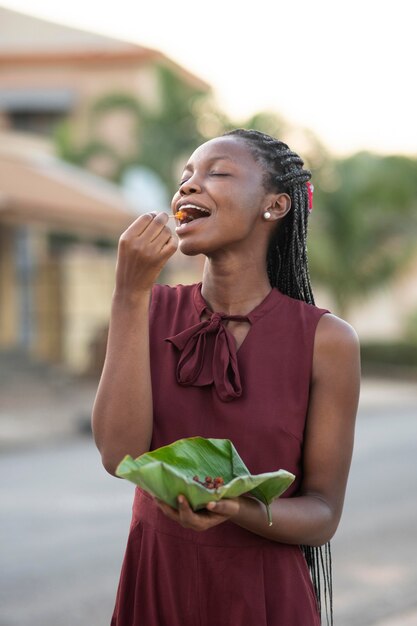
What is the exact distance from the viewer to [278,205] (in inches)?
85.6

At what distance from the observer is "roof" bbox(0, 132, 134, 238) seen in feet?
50.6

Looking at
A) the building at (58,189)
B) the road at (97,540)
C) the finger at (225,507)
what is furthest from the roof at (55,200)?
the finger at (225,507)

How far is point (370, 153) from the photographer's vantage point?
22.5m

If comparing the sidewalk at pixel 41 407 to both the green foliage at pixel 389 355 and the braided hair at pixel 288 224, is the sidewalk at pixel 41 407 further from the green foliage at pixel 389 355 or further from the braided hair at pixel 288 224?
the braided hair at pixel 288 224

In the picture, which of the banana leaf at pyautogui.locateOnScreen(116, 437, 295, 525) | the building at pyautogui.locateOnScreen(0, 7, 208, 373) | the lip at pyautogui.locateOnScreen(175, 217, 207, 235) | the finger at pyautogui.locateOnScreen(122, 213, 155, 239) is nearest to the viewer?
the banana leaf at pyautogui.locateOnScreen(116, 437, 295, 525)

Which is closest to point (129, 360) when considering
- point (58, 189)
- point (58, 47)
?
point (58, 189)

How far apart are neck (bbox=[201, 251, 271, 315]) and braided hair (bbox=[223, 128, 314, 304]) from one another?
0.11 m

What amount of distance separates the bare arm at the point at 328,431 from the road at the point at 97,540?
11.4 feet

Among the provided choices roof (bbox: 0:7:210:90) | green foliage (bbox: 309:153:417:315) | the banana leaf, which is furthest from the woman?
roof (bbox: 0:7:210:90)

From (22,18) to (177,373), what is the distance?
94.5 ft

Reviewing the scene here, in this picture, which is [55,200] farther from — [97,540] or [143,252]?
[143,252]

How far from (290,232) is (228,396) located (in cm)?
43

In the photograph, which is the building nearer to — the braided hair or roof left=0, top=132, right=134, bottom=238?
roof left=0, top=132, right=134, bottom=238

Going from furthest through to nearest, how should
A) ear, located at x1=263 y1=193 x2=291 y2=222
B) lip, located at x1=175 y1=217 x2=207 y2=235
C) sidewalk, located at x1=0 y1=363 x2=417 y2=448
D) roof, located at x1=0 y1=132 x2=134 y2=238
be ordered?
roof, located at x1=0 y1=132 x2=134 y2=238 < sidewalk, located at x1=0 y1=363 x2=417 y2=448 < ear, located at x1=263 y1=193 x2=291 y2=222 < lip, located at x1=175 y1=217 x2=207 y2=235
